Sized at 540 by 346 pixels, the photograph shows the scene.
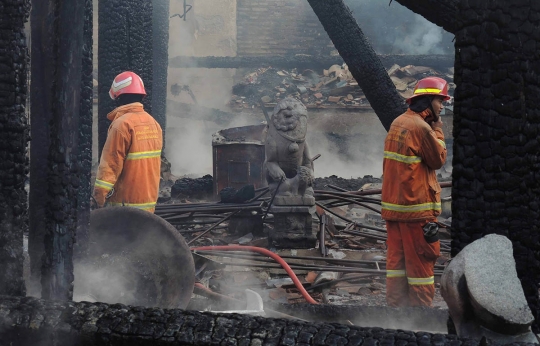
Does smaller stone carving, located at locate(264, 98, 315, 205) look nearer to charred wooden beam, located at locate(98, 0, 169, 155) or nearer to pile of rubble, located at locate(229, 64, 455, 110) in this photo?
charred wooden beam, located at locate(98, 0, 169, 155)

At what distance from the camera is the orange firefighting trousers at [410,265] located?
657 centimetres

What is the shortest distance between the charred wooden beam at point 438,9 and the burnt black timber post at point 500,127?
5.17 feet

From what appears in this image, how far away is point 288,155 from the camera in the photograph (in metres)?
9.58

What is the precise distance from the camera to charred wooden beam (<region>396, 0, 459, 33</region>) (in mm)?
5141

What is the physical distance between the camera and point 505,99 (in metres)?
3.54

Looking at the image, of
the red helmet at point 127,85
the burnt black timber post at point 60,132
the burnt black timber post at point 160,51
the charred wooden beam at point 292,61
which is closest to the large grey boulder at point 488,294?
the burnt black timber post at point 60,132

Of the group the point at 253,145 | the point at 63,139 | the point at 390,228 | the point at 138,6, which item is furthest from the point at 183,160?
the point at 63,139

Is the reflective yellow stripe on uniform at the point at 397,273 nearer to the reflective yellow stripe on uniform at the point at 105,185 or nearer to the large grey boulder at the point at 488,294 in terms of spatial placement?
the reflective yellow stripe on uniform at the point at 105,185

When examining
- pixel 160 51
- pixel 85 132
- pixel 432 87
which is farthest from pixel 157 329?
pixel 160 51

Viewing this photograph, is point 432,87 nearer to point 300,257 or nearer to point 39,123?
point 300,257

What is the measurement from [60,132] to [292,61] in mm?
22604

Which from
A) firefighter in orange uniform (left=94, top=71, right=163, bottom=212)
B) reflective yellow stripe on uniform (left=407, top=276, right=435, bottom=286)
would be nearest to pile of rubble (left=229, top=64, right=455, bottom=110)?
firefighter in orange uniform (left=94, top=71, right=163, bottom=212)

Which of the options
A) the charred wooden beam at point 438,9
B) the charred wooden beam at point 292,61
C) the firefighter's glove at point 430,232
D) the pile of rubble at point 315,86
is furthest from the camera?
the charred wooden beam at point 292,61

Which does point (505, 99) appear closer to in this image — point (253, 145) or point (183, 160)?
point (253, 145)
